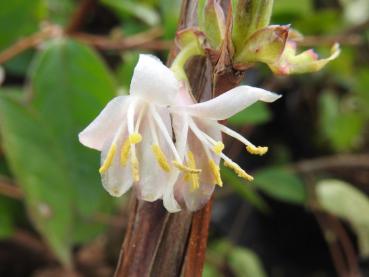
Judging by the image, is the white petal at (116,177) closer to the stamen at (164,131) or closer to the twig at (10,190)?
the stamen at (164,131)

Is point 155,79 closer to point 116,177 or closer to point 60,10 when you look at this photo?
point 116,177

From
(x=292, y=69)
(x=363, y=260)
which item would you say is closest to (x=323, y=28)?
(x=363, y=260)

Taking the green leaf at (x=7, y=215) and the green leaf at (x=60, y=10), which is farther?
the green leaf at (x=60, y=10)

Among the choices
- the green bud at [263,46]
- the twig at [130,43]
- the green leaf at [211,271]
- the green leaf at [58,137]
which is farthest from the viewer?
the green leaf at [211,271]

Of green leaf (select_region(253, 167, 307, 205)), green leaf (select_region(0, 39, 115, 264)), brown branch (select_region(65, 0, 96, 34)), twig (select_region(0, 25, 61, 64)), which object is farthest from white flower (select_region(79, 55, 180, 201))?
green leaf (select_region(253, 167, 307, 205))

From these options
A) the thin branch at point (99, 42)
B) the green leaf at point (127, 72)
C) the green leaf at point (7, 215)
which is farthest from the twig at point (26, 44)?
the green leaf at point (7, 215)

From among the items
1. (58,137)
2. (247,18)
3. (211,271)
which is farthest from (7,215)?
(247,18)
